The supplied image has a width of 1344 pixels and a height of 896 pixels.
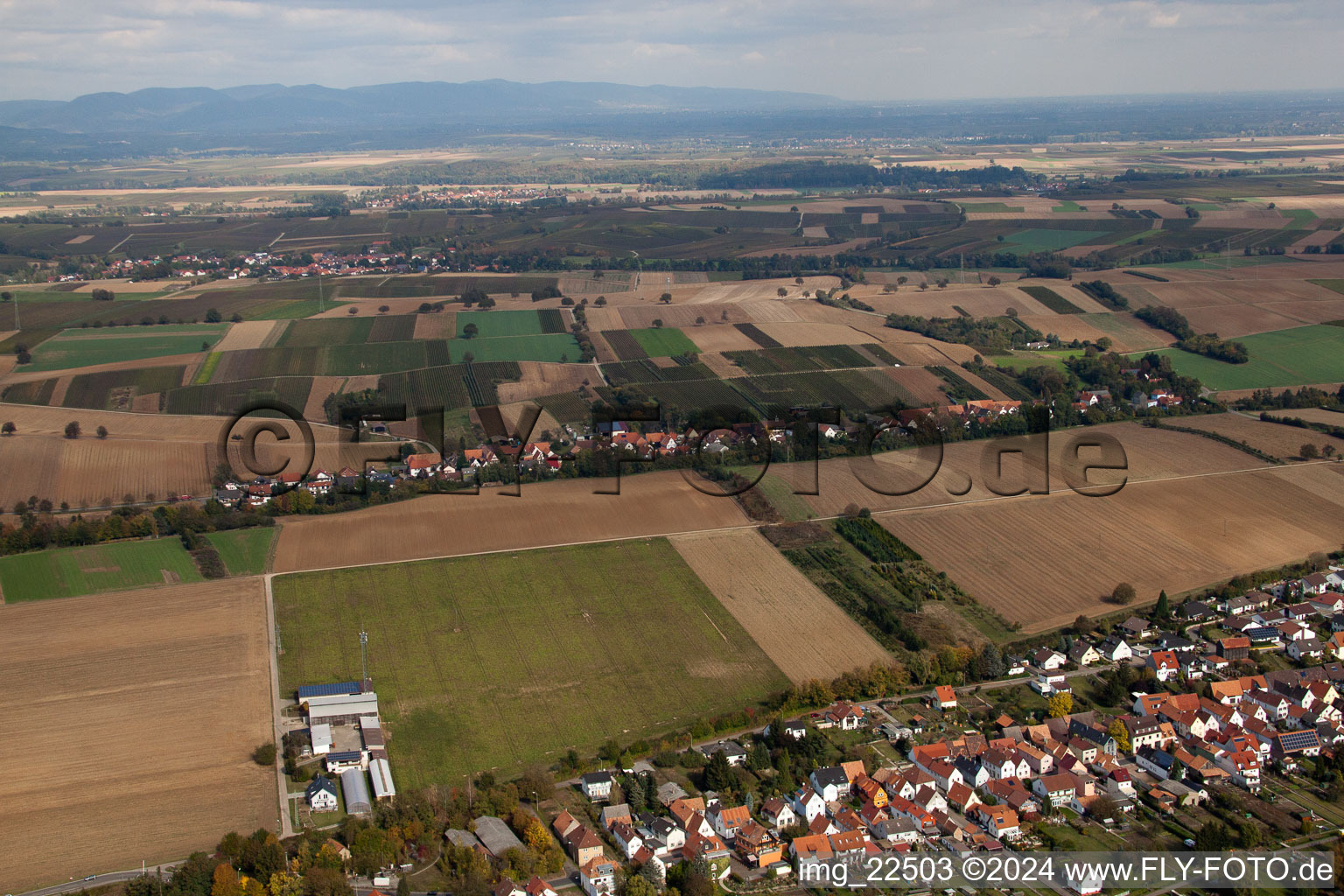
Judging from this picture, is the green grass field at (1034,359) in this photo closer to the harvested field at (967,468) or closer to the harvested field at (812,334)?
the harvested field at (812,334)

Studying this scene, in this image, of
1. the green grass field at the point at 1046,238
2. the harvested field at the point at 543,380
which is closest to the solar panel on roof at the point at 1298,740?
the harvested field at the point at 543,380

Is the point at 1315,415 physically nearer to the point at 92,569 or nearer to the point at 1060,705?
the point at 1060,705

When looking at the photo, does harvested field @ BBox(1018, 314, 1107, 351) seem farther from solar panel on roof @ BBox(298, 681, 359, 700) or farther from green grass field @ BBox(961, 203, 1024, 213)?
solar panel on roof @ BBox(298, 681, 359, 700)

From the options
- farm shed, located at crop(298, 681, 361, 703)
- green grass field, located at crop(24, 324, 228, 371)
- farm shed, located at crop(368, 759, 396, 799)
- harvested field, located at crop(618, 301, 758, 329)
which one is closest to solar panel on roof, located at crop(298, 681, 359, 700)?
farm shed, located at crop(298, 681, 361, 703)

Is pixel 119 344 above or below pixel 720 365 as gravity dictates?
above

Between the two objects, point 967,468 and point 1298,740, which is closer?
point 1298,740

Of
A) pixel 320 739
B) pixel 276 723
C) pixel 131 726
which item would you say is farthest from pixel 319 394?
pixel 320 739
